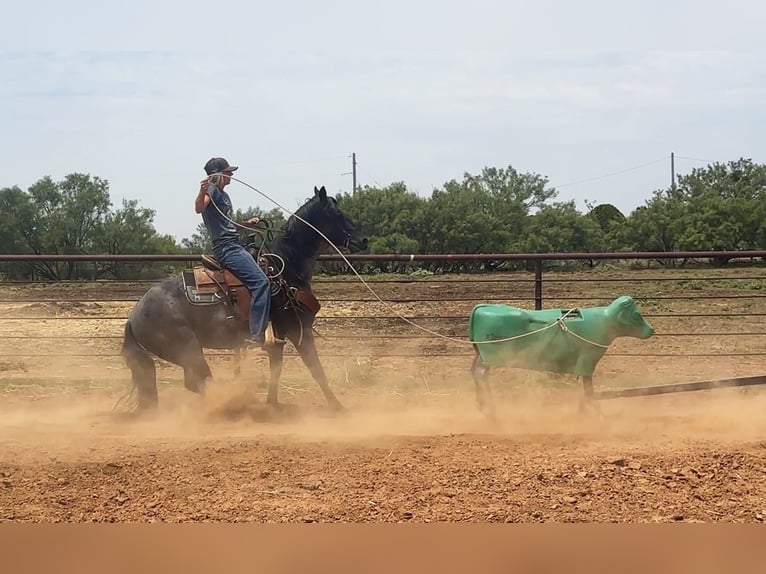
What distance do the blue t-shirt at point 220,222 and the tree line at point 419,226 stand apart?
1377cm

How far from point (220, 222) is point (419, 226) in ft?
85.8

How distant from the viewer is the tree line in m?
28.2

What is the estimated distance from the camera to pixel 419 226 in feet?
107

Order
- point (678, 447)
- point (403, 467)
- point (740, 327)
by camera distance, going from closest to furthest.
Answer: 1. point (403, 467)
2. point (678, 447)
3. point (740, 327)

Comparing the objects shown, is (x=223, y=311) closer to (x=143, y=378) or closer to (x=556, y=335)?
(x=143, y=378)

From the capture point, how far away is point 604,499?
404cm

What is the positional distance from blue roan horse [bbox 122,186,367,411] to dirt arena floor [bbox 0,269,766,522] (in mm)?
379

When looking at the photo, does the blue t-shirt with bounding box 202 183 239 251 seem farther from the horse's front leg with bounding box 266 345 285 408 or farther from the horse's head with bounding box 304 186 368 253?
the horse's front leg with bounding box 266 345 285 408

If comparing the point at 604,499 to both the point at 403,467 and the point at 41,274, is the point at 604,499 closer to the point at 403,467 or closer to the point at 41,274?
the point at 403,467

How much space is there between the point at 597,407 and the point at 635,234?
33.2 m

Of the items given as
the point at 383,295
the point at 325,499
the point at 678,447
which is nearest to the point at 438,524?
the point at 325,499

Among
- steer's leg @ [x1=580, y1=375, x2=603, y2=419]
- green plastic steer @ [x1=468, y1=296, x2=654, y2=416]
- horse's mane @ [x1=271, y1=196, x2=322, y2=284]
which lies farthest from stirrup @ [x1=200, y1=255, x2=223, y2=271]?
steer's leg @ [x1=580, y1=375, x2=603, y2=419]

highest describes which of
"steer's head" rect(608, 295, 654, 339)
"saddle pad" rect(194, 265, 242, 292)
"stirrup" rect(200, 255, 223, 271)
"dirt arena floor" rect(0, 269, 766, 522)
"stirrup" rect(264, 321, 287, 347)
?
"stirrup" rect(200, 255, 223, 271)

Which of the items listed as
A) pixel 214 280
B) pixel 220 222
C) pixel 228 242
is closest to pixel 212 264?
pixel 214 280
